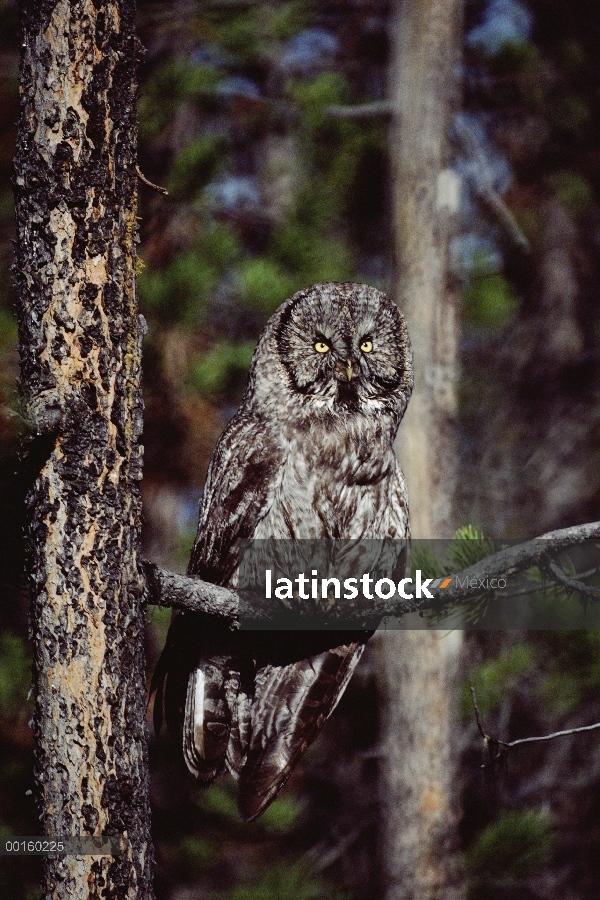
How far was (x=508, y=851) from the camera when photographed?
3824mm

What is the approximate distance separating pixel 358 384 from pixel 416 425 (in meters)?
1.50

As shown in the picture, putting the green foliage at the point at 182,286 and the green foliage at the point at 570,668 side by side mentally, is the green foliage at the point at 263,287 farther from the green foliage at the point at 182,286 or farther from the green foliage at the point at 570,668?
the green foliage at the point at 570,668

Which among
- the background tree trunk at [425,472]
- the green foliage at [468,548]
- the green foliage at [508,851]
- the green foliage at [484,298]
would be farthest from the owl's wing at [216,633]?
the green foliage at [484,298]

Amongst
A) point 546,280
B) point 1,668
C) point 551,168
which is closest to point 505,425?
point 546,280

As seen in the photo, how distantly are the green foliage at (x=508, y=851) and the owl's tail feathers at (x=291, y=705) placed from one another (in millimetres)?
2001

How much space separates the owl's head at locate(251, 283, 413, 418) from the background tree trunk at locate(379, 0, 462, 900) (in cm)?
141

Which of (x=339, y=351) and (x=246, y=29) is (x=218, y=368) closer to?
(x=339, y=351)

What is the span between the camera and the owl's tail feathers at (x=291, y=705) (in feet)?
7.23

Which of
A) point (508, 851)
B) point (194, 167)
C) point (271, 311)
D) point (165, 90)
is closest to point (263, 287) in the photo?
point (271, 311)

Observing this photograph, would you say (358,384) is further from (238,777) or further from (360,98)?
(360,98)

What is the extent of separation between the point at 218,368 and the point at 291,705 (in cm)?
201

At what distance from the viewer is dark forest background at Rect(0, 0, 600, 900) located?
371cm

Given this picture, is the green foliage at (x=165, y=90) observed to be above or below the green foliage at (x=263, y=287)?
above

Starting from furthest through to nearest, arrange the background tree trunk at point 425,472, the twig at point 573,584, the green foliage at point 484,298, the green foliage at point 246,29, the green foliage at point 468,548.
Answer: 1. the green foliage at point 246,29
2. the green foliage at point 484,298
3. the background tree trunk at point 425,472
4. the green foliage at point 468,548
5. the twig at point 573,584
